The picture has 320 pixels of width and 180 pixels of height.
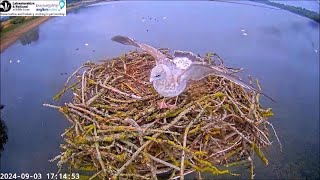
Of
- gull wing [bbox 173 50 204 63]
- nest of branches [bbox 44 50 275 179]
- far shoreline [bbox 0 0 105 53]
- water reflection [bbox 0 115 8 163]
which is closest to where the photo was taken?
nest of branches [bbox 44 50 275 179]

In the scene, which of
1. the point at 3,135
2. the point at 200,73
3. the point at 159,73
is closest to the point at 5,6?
the point at 3,135

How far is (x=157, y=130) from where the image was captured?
999 millimetres

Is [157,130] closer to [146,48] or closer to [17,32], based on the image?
[146,48]

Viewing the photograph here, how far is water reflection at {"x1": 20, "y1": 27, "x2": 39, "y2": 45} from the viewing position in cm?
315

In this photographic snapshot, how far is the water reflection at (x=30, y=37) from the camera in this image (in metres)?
3.15

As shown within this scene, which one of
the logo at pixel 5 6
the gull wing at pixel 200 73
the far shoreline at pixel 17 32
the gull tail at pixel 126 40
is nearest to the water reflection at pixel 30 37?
the far shoreline at pixel 17 32

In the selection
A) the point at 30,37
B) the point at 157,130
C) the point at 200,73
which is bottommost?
the point at 30,37

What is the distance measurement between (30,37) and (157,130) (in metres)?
2.53

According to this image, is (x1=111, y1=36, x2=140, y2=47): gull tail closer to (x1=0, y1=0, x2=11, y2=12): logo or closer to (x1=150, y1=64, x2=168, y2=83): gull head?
(x1=150, y1=64, x2=168, y2=83): gull head

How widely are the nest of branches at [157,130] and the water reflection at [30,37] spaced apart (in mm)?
2096


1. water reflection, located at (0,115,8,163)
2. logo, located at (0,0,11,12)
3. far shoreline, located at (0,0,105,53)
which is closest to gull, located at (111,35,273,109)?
logo, located at (0,0,11,12)

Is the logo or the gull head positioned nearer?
the gull head

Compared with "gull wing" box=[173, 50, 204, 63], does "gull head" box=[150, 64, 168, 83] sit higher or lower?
lower

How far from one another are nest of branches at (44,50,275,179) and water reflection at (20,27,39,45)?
2096 mm
